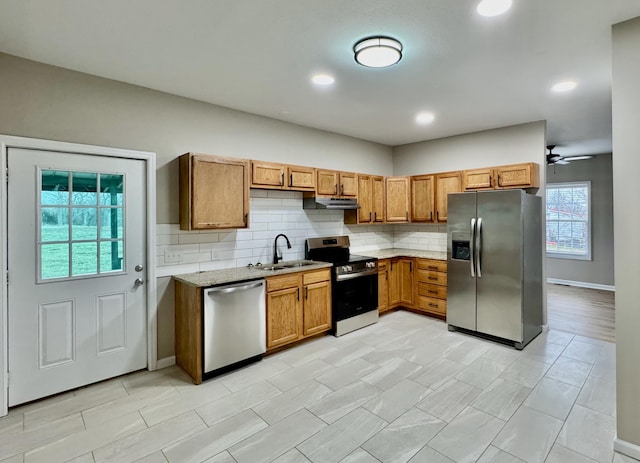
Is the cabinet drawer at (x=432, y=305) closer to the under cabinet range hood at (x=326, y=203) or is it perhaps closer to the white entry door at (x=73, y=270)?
the under cabinet range hood at (x=326, y=203)

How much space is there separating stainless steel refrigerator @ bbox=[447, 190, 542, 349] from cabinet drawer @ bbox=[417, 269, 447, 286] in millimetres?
292

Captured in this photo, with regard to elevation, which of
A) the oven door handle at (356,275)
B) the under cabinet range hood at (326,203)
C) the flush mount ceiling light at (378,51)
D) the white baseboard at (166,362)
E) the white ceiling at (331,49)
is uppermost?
the white ceiling at (331,49)

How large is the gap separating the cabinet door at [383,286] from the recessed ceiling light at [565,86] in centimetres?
285

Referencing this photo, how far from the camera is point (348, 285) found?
14.2 feet

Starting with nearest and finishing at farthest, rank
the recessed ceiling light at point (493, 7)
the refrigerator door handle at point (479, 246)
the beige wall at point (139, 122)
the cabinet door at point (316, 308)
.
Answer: the recessed ceiling light at point (493, 7) < the beige wall at point (139, 122) < the cabinet door at point (316, 308) < the refrigerator door handle at point (479, 246)

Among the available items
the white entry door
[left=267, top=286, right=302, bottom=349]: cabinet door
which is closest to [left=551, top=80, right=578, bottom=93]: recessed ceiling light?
[left=267, top=286, right=302, bottom=349]: cabinet door

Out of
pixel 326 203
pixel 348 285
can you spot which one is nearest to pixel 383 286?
pixel 348 285

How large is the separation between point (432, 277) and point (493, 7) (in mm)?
3539

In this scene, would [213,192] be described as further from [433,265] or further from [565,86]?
[565,86]

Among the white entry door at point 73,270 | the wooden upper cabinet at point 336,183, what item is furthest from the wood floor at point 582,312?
the white entry door at point 73,270

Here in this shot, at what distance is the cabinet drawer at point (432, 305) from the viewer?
4730 millimetres

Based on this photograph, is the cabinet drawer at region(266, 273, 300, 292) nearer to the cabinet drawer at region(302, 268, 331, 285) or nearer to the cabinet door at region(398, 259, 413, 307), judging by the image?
the cabinet drawer at region(302, 268, 331, 285)

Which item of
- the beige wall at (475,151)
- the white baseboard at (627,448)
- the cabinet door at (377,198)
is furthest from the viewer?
the cabinet door at (377,198)

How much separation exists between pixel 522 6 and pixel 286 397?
3195 millimetres
